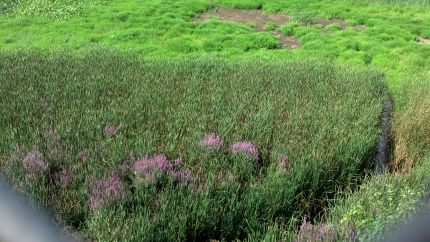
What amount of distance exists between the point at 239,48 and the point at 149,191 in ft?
31.5

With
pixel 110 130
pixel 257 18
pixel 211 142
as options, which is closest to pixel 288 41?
pixel 257 18

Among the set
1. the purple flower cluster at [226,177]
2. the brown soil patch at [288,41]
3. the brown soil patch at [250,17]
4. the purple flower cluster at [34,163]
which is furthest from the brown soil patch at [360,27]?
the purple flower cluster at [34,163]

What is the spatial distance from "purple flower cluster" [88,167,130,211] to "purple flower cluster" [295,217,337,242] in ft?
6.21

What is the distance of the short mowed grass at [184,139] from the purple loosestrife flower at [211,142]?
8 centimetres

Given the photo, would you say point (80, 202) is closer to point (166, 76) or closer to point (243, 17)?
point (166, 76)

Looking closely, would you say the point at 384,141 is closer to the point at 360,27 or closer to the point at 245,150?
the point at 245,150

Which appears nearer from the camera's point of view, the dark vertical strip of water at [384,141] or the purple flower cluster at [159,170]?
the purple flower cluster at [159,170]

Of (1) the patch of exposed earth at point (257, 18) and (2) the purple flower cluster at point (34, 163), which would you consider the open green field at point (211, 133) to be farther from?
(1) the patch of exposed earth at point (257, 18)

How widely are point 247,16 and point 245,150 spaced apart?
1338 cm

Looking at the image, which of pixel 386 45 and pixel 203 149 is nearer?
pixel 203 149

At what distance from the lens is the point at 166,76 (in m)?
10.5

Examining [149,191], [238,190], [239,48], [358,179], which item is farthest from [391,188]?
[239,48]

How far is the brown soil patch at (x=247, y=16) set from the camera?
1851cm

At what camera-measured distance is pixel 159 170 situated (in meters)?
5.90
